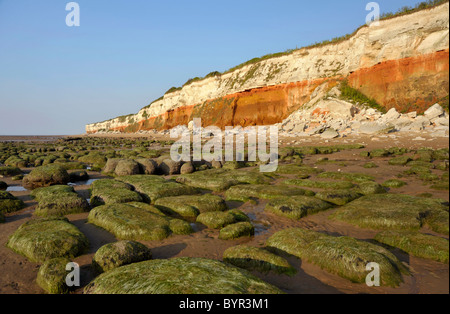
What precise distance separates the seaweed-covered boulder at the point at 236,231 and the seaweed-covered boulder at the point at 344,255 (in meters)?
1.14

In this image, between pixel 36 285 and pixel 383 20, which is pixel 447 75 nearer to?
pixel 36 285

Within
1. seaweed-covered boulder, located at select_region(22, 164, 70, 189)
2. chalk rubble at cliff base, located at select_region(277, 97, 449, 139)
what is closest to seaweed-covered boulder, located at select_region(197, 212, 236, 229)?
seaweed-covered boulder, located at select_region(22, 164, 70, 189)

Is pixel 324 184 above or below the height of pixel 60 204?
above

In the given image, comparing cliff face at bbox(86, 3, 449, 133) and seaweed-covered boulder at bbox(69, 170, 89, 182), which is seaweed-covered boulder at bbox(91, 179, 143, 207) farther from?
cliff face at bbox(86, 3, 449, 133)

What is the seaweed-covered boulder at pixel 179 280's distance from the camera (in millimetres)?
4312

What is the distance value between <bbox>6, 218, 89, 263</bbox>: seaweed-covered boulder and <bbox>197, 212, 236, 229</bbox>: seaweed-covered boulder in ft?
11.7

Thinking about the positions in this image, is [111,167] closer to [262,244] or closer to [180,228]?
[180,228]

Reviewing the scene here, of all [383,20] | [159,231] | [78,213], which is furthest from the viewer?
[383,20]

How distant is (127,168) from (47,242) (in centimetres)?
1051

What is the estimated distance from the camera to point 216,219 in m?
8.62

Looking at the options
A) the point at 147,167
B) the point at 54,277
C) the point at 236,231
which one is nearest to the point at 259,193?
the point at 236,231

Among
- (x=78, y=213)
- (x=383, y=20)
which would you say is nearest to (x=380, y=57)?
(x=383, y=20)
